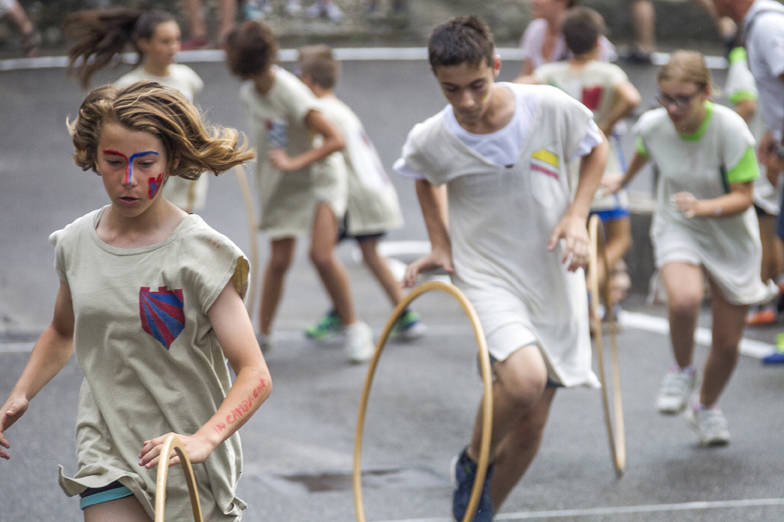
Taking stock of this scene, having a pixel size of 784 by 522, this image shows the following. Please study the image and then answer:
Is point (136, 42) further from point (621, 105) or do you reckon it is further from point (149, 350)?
point (149, 350)

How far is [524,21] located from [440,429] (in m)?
12.9

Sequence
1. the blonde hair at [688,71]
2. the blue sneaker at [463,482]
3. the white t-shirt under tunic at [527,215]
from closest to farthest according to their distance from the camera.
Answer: the white t-shirt under tunic at [527,215]
the blue sneaker at [463,482]
the blonde hair at [688,71]

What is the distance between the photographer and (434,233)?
5074 millimetres

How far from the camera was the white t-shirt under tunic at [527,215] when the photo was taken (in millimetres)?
4812

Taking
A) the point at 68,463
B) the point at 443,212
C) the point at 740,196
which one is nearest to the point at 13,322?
the point at 68,463

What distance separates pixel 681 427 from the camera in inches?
273

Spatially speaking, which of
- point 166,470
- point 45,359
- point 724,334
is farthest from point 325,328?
point 166,470

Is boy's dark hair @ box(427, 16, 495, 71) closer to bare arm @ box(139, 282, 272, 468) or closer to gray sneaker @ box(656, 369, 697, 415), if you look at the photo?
bare arm @ box(139, 282, 272, 468)

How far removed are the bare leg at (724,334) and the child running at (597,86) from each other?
208cm

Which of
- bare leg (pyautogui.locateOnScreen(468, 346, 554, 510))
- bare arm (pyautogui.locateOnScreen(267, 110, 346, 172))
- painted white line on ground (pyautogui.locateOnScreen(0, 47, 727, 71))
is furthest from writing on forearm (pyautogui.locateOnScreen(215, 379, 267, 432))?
painted white line on ground (pyautogui.locateOnScreen(0, 47, 727, 71))

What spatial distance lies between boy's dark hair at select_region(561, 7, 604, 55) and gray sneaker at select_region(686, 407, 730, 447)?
2997mm

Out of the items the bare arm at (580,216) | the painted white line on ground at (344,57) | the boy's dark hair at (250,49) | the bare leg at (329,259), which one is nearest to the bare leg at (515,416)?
the bare arm at (580,216)

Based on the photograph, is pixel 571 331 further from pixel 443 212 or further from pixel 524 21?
pixel 524 21

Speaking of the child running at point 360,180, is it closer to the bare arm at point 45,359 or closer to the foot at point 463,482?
the foot at point 463,482
